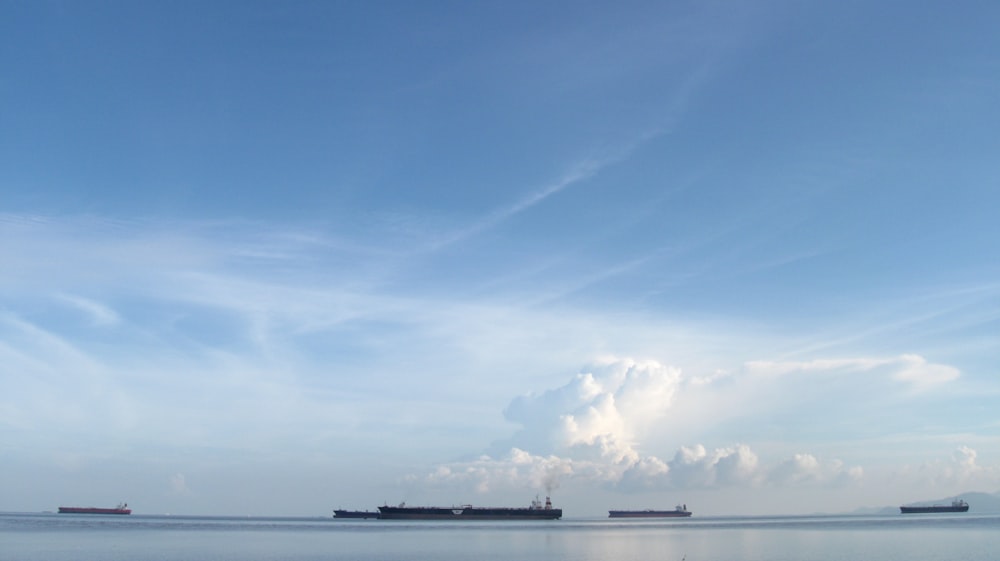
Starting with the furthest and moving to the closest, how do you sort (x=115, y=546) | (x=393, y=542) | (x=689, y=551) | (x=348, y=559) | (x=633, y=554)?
1. (x=393, y=542)
2. (x=115, y=546)
3. (x=689, y=551)
4. (x=633, y=554)
5. (x=348, y=559)

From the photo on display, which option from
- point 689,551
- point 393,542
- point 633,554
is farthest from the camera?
point 393,542

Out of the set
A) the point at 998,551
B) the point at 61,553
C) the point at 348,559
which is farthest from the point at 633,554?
the point at 61,553

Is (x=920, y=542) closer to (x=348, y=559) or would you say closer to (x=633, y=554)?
(x=633, y=554)

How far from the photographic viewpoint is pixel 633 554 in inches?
3922

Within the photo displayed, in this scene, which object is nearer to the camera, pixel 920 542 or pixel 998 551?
pixel 998 551

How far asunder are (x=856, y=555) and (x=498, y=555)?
155 ft

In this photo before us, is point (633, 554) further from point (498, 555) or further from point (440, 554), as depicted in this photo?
point (440, 554)

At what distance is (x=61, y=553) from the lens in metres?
97.5

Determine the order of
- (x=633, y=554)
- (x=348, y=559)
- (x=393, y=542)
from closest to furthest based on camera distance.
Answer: (x=348, y=559) → (x=633, y=554) → (x=393, y=542)

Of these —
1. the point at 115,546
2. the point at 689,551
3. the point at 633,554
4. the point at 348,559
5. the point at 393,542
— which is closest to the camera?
the point at 348,559

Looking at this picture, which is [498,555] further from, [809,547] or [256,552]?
[809,547]

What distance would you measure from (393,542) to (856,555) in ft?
239

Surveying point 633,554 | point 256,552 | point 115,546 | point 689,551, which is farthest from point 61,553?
point 689,551

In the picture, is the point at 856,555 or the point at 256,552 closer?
the point at 856,555
